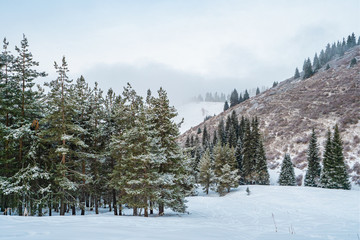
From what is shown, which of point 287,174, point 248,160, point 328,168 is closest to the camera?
point 328,168

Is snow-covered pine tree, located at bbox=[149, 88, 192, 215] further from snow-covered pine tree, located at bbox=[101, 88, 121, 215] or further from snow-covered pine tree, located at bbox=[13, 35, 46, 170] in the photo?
snow-covered pine tree, located at bbox=[13, 35, 46, 170]

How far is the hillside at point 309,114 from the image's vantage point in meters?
55.9

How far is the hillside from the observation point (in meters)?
55.9

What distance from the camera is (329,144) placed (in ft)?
122

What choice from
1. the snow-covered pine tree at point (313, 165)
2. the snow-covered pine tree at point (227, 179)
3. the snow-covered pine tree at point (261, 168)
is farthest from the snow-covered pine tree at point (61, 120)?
the snow-covered pine tree at point (313, 165)

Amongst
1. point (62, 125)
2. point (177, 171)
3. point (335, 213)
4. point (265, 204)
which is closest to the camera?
point (62, 125)

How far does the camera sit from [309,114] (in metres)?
71.8

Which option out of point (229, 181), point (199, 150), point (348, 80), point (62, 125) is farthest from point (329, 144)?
point (348, 80)

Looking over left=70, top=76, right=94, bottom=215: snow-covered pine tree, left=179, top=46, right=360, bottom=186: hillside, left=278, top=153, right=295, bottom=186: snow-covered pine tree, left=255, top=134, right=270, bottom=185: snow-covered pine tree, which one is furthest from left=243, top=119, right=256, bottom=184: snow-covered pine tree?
left=70, top=76, right=94, bottom=215: snow-covered pine tree

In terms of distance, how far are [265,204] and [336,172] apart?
1664 cm

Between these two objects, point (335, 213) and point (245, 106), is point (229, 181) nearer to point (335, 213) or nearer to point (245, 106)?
point (335, 213)

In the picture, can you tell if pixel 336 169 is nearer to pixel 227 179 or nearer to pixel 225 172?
pixel 227 179

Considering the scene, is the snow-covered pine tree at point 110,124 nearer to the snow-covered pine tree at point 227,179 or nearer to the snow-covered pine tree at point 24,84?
the snow-covered pine tree at point 24,84

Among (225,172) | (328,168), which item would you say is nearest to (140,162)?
(225,172)
